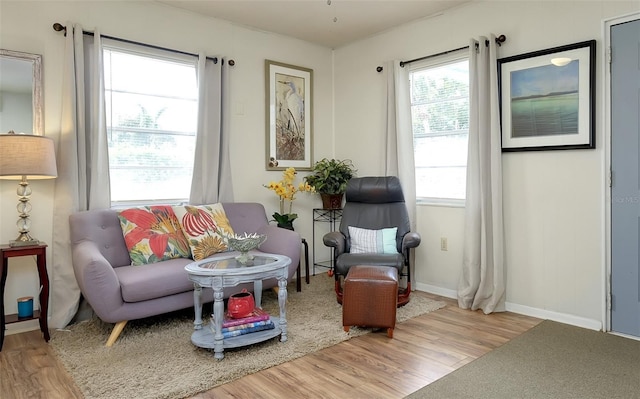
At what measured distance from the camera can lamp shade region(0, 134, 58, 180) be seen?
2746mm

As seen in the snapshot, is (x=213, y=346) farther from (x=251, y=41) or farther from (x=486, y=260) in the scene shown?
(x=251, y=41)

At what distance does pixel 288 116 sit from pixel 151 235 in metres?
2.03

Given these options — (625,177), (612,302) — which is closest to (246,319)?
(612,302)

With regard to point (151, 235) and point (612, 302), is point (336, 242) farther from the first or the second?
point (612, 302)

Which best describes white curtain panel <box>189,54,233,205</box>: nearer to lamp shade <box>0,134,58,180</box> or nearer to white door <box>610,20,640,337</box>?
lamp shade <box>0,134,58,180</box>

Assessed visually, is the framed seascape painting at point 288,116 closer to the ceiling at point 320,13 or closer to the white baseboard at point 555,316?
the ceiling at point 320,13

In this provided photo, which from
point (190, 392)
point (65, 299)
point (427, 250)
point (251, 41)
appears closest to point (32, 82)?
point (65, 299)

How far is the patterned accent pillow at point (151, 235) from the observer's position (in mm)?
3230

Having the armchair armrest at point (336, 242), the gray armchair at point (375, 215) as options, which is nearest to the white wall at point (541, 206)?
the gray armchair at point (375, 215)

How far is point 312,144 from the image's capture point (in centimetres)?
491

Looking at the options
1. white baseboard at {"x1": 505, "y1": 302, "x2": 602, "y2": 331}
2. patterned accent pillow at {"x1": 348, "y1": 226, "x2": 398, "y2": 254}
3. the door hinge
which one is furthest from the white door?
patterned accent pillow at {"x1": 348, "y1": 226, "x2": 398, "y2": 254}

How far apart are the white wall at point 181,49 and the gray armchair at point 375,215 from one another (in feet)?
2.79

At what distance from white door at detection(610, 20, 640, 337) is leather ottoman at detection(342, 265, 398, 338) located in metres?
1.53

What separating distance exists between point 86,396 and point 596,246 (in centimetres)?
329
